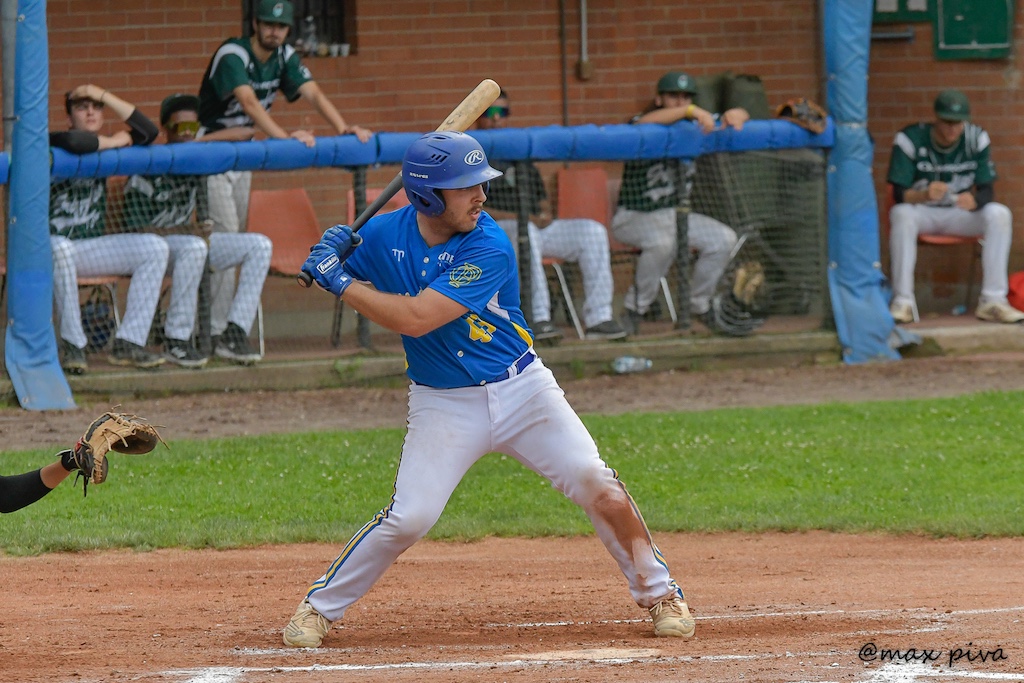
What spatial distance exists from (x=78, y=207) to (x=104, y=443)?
495cm

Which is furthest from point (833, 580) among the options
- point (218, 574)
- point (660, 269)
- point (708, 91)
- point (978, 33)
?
point (978, 33)

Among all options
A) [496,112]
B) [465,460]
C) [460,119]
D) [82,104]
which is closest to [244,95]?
[82,104]

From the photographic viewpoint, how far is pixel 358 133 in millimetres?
9922

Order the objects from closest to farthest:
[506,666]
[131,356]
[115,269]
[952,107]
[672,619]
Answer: [506,666] → [672,619] → [115,269] → [131,356] → [952,107]

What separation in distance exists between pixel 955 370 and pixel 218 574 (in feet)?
20.4

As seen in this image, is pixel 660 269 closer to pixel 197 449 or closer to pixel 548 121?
pixel 548 121

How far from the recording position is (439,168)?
4.68 metres

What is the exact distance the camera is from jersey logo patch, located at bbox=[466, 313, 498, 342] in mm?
4855

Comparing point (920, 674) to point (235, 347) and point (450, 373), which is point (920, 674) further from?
point (235, 347)

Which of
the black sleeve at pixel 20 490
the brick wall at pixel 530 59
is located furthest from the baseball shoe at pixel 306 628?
the brick wall at pixel 530 59

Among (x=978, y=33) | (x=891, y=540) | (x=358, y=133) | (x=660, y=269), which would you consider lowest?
(x=891, y=540)

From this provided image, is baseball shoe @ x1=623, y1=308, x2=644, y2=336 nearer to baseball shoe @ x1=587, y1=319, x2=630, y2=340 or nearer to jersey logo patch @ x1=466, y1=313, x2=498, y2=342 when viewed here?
baseball shoe @ x1=587, y1=319, x2=630, y2=340

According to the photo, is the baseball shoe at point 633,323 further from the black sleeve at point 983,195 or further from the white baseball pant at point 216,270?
the black sleeve at point 983,195

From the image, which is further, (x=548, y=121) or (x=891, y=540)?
(x=548, y=121)
